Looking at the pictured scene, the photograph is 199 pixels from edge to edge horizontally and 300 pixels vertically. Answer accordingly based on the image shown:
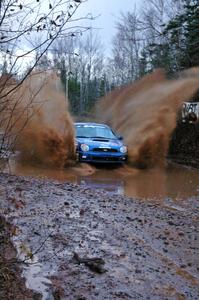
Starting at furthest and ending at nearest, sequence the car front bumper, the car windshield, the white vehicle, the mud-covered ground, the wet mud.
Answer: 1. the white vehicle
2. the car windshield
3. the car front bumper
4. the wet mud
5. the mud-covered ground

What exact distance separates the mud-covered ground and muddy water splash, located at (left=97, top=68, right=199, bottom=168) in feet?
24.9

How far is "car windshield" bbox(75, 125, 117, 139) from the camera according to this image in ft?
60.4

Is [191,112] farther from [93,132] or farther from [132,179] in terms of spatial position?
[132,179]

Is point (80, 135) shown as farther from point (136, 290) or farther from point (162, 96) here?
point (136, 290)

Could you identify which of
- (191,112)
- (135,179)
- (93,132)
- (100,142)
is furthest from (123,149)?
(191,112)

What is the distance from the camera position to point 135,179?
1498cm

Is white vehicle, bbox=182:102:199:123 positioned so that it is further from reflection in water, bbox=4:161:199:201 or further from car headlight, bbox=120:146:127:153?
car headlight, bbox=120:146:127:153

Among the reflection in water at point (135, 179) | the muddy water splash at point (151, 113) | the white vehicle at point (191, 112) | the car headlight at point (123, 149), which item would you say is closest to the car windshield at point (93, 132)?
the muddy water splash at point (151, 113)

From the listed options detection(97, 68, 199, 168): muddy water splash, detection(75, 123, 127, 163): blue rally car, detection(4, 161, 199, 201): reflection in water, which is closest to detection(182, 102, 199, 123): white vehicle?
detection(97, 68, 199, 168): muddy water splash

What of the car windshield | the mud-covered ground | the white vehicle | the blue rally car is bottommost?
the mud-covered ground

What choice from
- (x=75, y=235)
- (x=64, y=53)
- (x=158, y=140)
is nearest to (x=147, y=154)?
(x=158, y=140)

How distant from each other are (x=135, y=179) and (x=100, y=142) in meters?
2.83

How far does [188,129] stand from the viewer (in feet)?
76.2

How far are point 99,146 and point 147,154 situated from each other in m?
2.11
